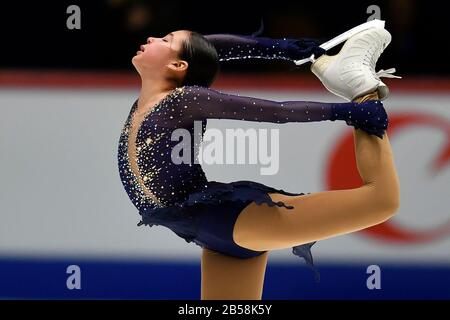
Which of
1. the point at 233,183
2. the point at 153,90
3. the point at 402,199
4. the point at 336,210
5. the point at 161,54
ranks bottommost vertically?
the point at 336,210

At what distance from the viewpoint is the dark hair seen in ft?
9.68

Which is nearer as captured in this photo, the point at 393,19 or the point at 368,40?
the point at 368,40

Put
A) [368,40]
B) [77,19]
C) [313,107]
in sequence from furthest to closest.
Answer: [77,19], [368,40], [313,107]

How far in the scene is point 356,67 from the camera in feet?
9.60

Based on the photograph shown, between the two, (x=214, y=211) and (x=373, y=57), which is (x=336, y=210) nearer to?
(x=214, y=211)

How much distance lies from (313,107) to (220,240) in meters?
0.52

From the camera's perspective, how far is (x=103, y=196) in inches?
146

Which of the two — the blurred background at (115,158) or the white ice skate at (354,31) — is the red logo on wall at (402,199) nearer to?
the blurred background at (115,158)

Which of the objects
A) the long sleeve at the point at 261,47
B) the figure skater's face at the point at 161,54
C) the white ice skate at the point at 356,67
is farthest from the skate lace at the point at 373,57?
the figure skater's face at the point at 161,54

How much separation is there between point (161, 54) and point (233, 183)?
0.50 meters

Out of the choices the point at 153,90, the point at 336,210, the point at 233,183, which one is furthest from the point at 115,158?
the point at 336,210

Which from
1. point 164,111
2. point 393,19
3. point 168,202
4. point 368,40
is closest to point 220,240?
point 168,202
